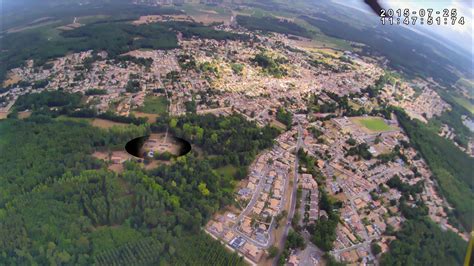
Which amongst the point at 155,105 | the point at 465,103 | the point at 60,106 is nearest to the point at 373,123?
the point at 465,103

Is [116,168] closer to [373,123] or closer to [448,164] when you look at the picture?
[373,123]

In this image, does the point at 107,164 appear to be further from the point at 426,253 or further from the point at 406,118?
the point at 406,118

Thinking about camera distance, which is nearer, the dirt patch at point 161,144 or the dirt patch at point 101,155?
the dirt patch at point 161,144

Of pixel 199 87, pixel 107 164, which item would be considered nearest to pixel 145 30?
pixel 199 87

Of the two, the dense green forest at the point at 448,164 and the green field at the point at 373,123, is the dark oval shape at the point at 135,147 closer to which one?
the dense green forest at the point at 448,164

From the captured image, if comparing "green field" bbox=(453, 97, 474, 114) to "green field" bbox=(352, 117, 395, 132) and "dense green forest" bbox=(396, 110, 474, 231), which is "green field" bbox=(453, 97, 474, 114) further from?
"green field" bbox=(352, 117, 395, 132)

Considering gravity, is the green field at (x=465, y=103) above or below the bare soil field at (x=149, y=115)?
below

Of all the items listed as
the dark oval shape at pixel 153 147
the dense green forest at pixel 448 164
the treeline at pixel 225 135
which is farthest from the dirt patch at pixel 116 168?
the dense green forest at pixel 448 164
